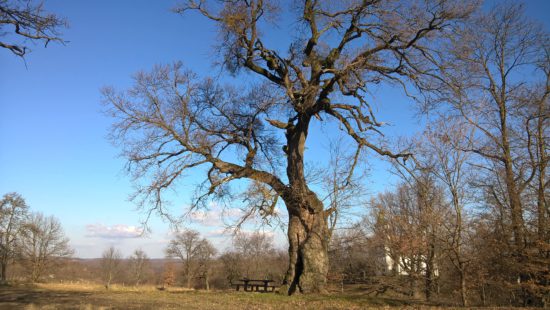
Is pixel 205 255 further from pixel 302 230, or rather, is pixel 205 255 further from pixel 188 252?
pixel 302 230

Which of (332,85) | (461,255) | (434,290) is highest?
(332,85)

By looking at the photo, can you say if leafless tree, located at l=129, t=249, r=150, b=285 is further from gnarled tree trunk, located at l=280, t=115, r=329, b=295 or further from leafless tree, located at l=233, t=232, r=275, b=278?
gnarled tree trunk, located at l=280, t=115, r=329, b=295

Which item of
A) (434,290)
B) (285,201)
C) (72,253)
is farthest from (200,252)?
(285,201)

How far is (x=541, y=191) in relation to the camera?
13.1 meters

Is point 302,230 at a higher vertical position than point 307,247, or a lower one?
higher

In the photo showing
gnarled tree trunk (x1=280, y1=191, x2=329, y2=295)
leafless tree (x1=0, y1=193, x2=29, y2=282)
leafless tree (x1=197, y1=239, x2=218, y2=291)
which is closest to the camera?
gnarled tree trunk (x1=280, y1=191, x2=329, y2=295)

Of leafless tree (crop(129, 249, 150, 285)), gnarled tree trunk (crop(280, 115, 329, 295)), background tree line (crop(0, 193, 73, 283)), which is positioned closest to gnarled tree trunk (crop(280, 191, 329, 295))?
gnarled tree trunk (crop(280, 115, 329, 295))

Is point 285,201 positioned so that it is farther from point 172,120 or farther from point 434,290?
point 434,290

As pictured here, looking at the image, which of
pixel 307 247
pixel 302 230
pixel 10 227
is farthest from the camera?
pixel 10 227

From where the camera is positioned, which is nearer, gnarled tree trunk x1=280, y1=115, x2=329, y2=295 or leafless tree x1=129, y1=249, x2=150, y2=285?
gnarled tree trunk x1=280, y1=115, x2=329, y2=295

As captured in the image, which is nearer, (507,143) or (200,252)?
(507,143)

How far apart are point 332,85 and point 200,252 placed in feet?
159

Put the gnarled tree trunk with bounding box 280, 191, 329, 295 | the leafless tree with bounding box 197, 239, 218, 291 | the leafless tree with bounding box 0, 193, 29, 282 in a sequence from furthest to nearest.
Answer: the leafless tree with bounding box 197, 239, 218, 291, the leafless tree with bounding box 0, 193, 29, 282, the gnarled tree trunk with bounding box 280, 191, 329, 295

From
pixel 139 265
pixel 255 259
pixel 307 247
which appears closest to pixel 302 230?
pixel 307 247
